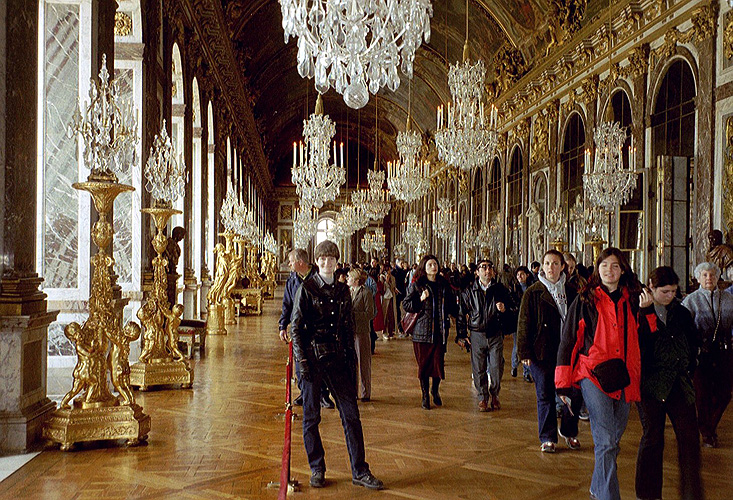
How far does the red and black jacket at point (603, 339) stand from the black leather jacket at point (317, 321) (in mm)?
1434

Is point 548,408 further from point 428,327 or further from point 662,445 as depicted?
point 428,327

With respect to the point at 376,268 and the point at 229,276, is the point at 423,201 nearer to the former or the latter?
the point at 376,268

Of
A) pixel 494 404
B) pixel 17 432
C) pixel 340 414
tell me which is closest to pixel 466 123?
pixel 494 404

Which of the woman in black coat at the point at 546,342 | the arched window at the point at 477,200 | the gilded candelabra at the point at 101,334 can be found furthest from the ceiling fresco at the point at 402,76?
the gilded candelabra at the point at 101,334

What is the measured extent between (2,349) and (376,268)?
1371 centimetres

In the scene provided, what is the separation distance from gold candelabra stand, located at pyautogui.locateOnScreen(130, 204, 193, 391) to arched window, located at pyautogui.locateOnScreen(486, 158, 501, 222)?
50.8 feet

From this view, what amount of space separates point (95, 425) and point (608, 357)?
149 inches

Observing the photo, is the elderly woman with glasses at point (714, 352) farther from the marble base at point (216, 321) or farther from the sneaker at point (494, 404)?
the marble base at point (216, 321)

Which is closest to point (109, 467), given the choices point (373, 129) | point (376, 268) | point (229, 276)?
point (229, 276)

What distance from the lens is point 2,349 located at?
490 cm

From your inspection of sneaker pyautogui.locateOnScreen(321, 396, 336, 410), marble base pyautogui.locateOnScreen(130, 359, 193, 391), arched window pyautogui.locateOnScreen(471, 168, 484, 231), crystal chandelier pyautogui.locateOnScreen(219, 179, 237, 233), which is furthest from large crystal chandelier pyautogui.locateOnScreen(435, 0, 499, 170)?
arched window pyautogui.locateOnScreen(471, 168, 484, 231)

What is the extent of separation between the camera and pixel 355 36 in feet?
13.6

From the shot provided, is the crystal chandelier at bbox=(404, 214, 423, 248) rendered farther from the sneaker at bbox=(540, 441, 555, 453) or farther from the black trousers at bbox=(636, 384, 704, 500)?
the black trousers at bbox=(636, 384, 704, 500)

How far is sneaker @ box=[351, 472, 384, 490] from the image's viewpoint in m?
4.19
